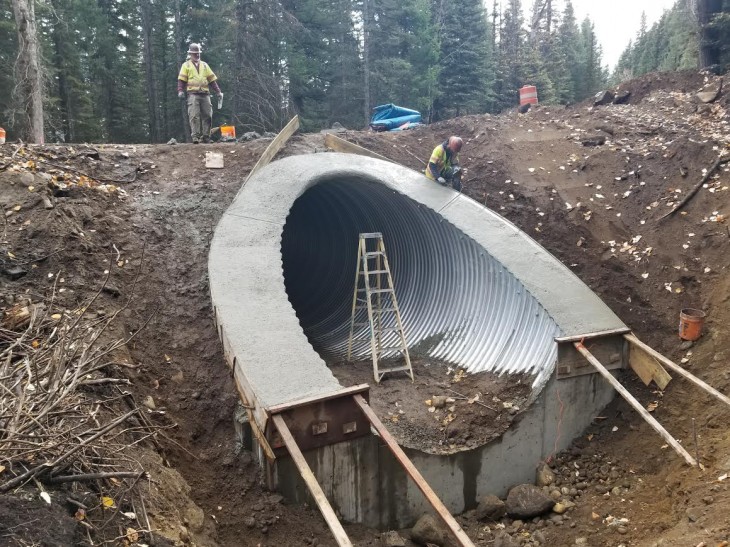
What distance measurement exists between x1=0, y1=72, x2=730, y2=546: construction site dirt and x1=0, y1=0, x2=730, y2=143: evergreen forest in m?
9.84

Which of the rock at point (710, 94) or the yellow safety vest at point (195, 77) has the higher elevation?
the yellow safety vest at point (195, 77)

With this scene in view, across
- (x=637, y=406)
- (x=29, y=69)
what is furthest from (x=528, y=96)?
(x=29, y=69)

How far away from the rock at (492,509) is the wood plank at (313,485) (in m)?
2.13

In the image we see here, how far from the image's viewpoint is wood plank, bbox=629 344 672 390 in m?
5.59

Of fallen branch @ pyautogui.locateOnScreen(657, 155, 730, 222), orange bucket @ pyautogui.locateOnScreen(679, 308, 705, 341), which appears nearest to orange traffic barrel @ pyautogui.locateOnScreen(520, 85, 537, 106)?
fallen branch @ pyautogui.locateOnScreen(657, 155, 730, 222)

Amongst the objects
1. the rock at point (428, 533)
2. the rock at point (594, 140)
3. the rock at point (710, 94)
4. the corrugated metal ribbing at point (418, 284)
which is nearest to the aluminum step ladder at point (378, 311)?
the corrugated metal ribbing at point (418, 284)

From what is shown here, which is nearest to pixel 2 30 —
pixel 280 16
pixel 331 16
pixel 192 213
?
pixel 280 16

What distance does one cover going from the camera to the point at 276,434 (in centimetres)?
443

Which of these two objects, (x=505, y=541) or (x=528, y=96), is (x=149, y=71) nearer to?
(x=528, y=96)

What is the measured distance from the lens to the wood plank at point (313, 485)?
11.2ft

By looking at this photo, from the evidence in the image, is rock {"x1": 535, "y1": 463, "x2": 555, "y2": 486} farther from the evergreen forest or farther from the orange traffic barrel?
the evergreen forest

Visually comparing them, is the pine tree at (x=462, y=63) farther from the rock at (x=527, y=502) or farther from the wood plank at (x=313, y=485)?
the wood plank at (x=313, y=485)

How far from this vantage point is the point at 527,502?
210 inches

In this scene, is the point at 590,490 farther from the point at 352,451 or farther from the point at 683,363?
the point at 352,451
